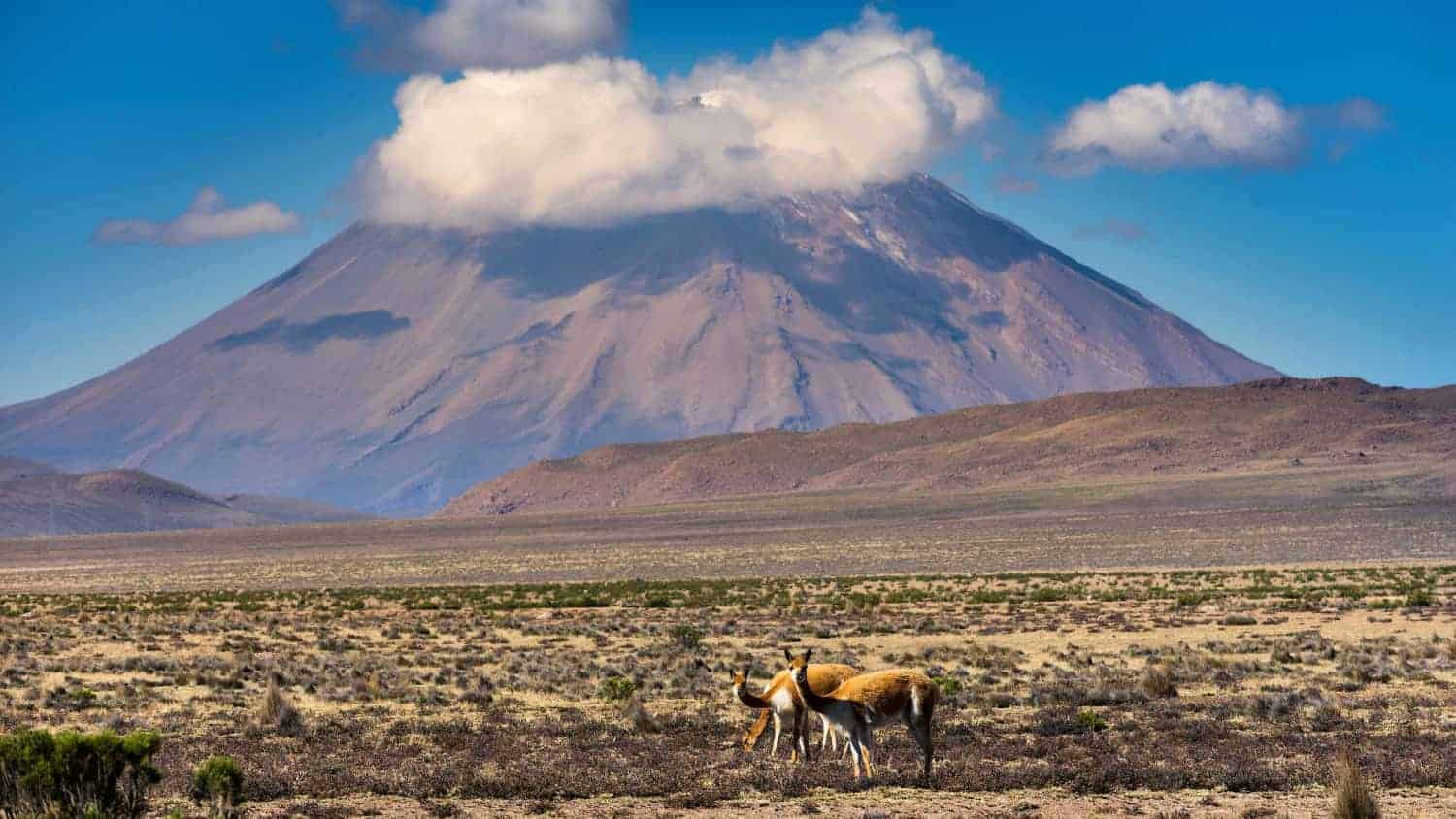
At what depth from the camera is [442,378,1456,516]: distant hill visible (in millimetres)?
131500

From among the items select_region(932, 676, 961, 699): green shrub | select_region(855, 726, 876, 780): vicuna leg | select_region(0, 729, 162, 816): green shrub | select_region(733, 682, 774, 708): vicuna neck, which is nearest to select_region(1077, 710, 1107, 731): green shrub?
select_region(932, 676, 961, 699): green shrub

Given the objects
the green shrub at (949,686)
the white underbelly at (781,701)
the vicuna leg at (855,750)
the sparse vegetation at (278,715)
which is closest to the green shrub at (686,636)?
the green shrub at (949,686)

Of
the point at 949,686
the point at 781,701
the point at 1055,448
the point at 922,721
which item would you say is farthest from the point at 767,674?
the point at 1055,448

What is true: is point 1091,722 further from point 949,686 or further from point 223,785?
point 223,785

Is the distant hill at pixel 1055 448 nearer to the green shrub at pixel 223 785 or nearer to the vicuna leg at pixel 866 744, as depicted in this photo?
the vicuna leg at pixel 866 744

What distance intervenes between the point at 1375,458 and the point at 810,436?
67.9 m

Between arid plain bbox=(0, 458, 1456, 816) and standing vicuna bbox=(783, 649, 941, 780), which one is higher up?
standing vicuna bbox=(783, 649, 941, 780)

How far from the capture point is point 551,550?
8844 centimetres

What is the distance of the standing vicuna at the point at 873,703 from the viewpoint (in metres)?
14.3

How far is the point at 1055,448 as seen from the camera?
14475cm

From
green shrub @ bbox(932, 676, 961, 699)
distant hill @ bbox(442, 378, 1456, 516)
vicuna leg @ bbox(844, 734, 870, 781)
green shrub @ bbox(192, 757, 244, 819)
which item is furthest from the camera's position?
distant hill @ bbox(442, 378, 1456, 516)

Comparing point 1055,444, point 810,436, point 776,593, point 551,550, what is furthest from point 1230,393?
point 776,593

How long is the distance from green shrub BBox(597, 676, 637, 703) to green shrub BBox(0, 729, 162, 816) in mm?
10412

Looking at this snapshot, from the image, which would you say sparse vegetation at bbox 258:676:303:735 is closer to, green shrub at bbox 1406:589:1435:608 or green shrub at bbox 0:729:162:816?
green shrub at bbox 0:729:162:816
